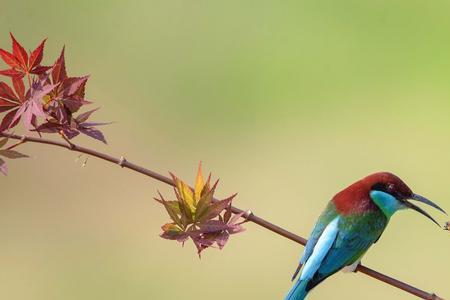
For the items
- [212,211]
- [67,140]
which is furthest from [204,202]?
[67,140]

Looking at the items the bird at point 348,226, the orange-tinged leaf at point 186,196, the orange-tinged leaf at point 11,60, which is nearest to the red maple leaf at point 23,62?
the orange-tinged leaf at point 11,60

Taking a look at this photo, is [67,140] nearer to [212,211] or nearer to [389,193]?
[212,211]

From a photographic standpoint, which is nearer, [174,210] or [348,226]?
[174,210]

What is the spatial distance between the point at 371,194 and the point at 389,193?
0.07 m

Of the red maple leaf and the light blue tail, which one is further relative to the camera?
the light blue tail

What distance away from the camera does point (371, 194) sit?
110 centimetres

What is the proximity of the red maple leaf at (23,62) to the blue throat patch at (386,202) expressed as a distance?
0.46 m

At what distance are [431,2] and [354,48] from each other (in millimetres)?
553

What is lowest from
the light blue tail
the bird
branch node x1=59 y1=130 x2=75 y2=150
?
Result: the light blue tail

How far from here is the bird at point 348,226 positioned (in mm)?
1045

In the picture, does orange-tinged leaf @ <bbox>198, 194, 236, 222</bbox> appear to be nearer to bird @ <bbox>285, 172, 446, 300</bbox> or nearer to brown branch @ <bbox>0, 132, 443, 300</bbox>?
brown branch @ <bbox>0, 132, 443, 300</bbox>

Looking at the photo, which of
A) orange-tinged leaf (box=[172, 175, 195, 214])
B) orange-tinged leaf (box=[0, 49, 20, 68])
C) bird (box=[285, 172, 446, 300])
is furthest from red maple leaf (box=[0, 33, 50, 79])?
bird (box=[285, 172, 446, 300])

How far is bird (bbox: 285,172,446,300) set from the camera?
1.04 metres

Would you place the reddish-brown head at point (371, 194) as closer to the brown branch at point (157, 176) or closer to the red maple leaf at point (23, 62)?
the brown branch at point (157, 176)
